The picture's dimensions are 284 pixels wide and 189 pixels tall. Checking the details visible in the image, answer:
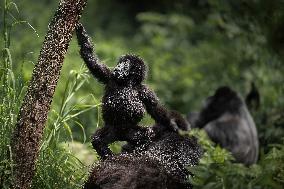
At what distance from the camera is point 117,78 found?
4.57 m

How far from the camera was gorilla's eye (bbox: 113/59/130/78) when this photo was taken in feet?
15.0

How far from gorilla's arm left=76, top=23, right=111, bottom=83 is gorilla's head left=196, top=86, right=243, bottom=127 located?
3.49 m

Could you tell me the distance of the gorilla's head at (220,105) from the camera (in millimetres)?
7879

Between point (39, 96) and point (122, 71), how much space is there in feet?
1.93

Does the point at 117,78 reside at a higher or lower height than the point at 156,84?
lower

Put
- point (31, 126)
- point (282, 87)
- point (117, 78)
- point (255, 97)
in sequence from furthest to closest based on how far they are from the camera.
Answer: point (282, 87) < point (255, 97) < point (117, 78) < point (31, 126)

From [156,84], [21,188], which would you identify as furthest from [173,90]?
[21,188]

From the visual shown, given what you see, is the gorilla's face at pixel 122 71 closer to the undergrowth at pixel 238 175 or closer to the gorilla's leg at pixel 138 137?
the gorilla's leg at pixel 138 137

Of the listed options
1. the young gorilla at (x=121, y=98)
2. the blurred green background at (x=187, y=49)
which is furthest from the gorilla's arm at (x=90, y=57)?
the blurred green background at (x=187, y=49)

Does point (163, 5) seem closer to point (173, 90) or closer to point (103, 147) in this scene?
point (173, 90)

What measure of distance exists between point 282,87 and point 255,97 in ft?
4.61

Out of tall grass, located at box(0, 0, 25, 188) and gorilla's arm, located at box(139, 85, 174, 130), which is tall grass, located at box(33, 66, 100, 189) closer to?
tall grass, located at box(0, 0, 25, 188)

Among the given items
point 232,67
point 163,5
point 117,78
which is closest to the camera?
point 117,78

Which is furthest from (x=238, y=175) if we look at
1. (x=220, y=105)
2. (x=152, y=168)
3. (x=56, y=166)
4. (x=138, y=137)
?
(x=220, y=105)
